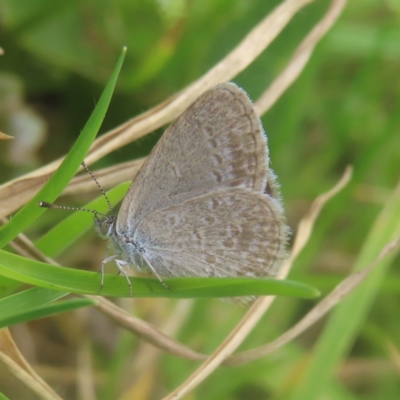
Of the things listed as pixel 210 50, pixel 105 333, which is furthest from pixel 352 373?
pixel 210 50

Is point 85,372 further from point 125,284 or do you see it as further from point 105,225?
point 125,284

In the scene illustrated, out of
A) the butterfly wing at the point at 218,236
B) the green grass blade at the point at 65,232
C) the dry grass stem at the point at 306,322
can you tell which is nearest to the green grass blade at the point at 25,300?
the green grass blade at the point at 65,232

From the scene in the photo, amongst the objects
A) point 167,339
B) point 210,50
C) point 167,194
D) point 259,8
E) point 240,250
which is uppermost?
point 259,8

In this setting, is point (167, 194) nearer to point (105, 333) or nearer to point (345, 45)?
point (105, 333)

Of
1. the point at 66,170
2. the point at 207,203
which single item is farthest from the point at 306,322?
the point at 66,170

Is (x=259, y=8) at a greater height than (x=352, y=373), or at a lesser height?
greater

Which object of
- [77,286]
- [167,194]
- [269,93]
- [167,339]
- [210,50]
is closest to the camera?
[77,286]

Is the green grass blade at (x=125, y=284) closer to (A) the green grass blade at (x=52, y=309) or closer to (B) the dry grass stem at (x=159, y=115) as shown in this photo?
(A) the green grass blade at (x=52, y=309)
